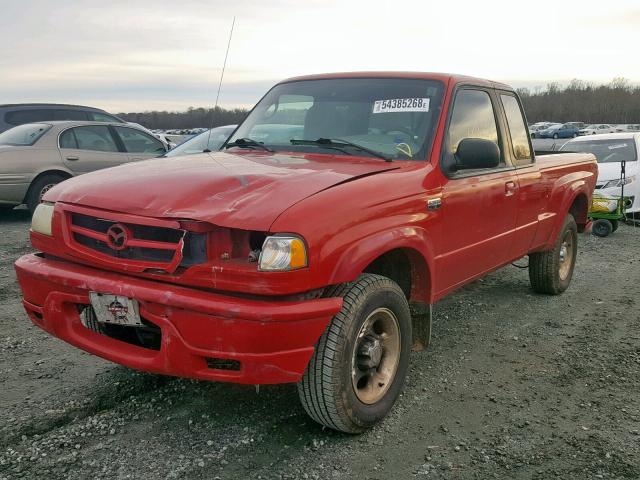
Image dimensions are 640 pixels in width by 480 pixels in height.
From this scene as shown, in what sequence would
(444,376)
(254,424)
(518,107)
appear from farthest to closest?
(518,107), (444,376), (254,424)

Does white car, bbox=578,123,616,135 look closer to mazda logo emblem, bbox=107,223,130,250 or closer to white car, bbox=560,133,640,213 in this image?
white car, bbox=560,133,640,213

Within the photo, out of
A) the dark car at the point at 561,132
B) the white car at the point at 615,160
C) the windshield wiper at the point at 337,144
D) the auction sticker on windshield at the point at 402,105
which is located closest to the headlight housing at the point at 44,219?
the windshield wiper at the point at 337,144

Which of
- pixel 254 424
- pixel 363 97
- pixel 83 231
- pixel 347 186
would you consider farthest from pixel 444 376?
pixel 83 231

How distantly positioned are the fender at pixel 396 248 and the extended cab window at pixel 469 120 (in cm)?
65

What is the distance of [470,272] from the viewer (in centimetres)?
411

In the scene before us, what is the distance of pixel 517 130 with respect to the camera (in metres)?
5.00

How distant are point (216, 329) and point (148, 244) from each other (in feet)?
1.76

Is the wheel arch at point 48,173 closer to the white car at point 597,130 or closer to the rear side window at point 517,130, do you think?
the rear side window at point 517,130

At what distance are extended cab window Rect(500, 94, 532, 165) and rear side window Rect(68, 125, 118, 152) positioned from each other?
7.30m

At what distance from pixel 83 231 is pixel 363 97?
2.06 m

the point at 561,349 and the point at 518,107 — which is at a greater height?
the point at 518,107

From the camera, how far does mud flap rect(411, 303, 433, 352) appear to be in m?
3.65

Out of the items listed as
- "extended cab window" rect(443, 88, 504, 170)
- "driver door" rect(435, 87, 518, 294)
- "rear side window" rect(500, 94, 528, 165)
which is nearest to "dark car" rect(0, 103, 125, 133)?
"rear side window" rect(500, 94, 528, 165)

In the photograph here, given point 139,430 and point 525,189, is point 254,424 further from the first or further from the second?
point 525,189
